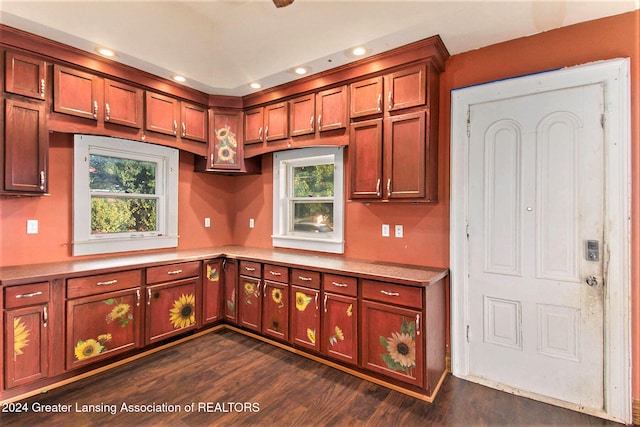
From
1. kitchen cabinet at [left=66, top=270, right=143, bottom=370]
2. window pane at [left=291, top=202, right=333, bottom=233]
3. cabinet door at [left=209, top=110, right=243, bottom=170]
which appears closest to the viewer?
kitchen cabinet at [left=66, top=270, right=143, bottom=370]

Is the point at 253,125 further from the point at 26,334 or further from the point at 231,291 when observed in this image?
the point at 26,334

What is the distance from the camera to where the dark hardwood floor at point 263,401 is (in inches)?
82.4

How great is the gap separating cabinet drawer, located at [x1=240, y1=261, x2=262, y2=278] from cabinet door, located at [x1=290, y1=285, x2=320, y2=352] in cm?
48

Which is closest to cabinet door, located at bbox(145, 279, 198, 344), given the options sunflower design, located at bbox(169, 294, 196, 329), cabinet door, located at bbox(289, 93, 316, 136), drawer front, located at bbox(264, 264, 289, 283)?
sunflower design, located at bbox(169, 294, 196, 329)

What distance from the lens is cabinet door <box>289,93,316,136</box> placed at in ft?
10.6

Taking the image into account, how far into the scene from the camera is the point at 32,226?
8.88 feet

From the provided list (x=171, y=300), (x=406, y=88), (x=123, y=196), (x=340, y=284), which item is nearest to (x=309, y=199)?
(x=340, y=284)

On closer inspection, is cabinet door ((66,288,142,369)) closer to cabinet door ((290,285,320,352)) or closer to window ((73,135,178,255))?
window ((73,135,178,255))

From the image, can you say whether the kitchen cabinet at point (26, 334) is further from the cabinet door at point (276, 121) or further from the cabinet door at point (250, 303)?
the cabinet door at point (276, 121)

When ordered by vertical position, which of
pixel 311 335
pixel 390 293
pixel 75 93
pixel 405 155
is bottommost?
pixel 311 335

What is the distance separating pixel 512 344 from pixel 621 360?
2.02 feet

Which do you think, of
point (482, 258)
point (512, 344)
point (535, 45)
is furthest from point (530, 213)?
point (535, 45)

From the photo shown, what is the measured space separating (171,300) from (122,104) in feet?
6.36

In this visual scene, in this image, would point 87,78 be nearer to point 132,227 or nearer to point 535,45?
point 132,227
